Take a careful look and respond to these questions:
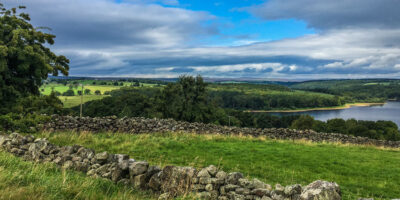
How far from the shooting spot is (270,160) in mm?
12211

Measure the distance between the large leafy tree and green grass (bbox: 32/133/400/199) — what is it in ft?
25.4

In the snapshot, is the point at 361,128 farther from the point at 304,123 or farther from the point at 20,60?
the point at 20,60

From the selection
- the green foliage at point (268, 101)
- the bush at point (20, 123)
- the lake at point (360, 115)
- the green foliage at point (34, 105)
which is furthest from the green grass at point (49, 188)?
the green foliage at point (268, 101)

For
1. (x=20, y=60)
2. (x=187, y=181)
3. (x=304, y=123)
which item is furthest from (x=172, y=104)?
(x=187, y=181)

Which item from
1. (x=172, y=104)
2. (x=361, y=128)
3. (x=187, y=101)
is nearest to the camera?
(x=172, y=104)

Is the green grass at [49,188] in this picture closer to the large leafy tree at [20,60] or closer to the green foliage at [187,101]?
the large leafy tree at [20,60]

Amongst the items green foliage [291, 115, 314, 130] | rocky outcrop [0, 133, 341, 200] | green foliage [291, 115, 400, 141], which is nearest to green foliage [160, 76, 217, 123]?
green foliage [291, 115, 400, 141]

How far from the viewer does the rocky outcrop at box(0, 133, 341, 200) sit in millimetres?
5340

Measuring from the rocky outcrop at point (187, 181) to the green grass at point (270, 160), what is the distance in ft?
7.48

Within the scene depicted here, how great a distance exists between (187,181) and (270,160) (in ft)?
23.6

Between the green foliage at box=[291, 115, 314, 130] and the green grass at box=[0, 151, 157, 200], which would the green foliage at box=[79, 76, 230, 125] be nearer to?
the green foliage at box=[291, 115, 314, 130]

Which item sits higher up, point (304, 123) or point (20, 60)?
point (20, 60)

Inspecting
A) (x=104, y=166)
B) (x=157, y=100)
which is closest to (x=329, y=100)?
(x=157, y=100)

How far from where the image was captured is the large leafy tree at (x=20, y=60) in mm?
19136
